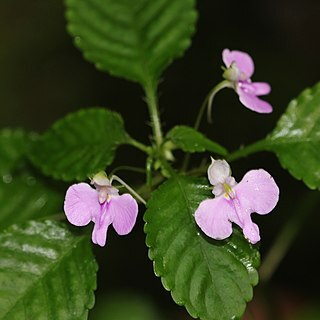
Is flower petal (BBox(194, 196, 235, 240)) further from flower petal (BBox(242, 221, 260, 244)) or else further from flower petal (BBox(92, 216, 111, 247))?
flower petal (BBox(92, 216, 111, 247))

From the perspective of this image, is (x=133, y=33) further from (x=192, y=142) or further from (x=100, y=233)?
(x=100, y=233)

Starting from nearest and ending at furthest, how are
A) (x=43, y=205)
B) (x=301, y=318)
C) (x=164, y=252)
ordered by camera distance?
(x=164, y=252) < (x=43, y=205) < (x=301, y=318)

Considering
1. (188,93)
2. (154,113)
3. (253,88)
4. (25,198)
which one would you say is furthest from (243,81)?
(188,93)

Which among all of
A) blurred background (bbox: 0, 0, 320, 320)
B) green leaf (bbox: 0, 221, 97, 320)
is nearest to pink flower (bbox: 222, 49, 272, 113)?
green leaf (bbox: 0, 221, 97, 320)

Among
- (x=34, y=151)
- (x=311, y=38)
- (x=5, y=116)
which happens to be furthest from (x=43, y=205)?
(x=311, y=38)

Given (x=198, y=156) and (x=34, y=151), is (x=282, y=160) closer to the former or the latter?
(x=34, y=151)

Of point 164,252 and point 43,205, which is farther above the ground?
point 164,252

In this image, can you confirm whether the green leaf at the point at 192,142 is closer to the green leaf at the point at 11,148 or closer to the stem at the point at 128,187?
the stem at the point at 128,187
